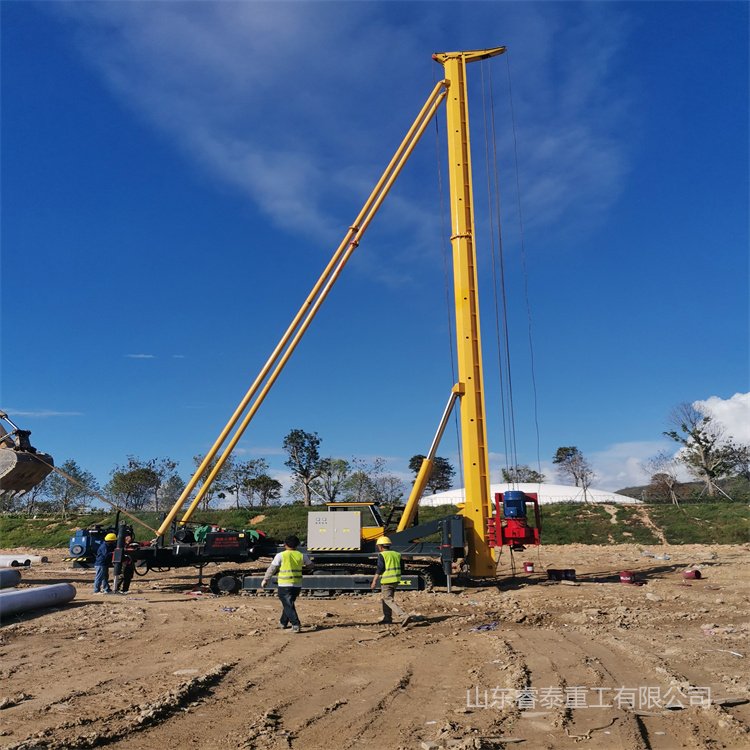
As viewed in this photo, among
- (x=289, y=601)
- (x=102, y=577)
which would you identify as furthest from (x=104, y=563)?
(x=289, y=601)

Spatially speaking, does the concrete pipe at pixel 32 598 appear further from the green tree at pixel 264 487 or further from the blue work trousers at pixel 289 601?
the green tree at pixel 264 487

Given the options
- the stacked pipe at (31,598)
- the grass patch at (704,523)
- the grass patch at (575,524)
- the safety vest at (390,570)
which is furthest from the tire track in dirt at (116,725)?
the grass patch at (704,523)

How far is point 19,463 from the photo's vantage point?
16234 mm

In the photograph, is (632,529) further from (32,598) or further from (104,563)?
(32,598)

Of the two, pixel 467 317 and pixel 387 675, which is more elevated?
pixel 467 317

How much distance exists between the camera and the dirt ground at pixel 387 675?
5629mm

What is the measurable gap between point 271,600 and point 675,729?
37.2 feet

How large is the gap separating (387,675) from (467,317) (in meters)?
11.4

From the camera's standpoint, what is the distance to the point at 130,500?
201 feet

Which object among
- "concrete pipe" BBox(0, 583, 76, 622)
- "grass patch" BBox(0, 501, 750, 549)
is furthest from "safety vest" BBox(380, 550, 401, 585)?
"grass patch" BBox(0, 501, 750, 549)

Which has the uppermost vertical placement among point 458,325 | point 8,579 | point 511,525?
point 458,325

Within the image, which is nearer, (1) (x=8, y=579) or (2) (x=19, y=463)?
(1) (x=8, y=579)

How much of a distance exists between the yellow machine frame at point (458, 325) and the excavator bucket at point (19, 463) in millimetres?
3722

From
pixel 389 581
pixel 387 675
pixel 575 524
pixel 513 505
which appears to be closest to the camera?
pixel 387 675
